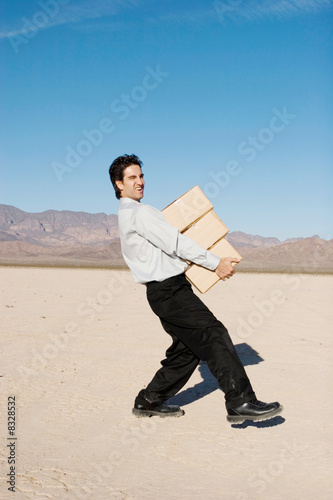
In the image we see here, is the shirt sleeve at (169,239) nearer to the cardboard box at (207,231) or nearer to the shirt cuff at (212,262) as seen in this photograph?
the shirt cuff at (212,262)

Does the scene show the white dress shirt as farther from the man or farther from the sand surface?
the sand surface

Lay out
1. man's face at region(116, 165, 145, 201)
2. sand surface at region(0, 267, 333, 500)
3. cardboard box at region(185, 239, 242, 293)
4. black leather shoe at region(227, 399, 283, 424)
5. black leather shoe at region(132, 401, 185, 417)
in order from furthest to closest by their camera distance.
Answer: black leather shoe at region(132, 401, 185, 417)
cardboard box at region(185, 239, 242, 293)
man's face at region(116, 165, 145, 201)
black leather shoe at region(227, 399, 283, 424)
sand surface at region(0, 267, 333, 500)

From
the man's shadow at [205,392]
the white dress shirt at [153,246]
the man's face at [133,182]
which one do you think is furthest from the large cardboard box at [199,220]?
the man's shadow at [205,392]

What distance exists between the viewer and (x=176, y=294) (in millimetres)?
4227

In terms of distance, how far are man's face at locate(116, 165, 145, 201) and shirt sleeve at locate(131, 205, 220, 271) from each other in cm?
29

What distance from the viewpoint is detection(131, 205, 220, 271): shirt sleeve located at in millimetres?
3953

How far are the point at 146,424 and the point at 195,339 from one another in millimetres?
1048

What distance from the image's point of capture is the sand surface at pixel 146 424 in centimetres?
349

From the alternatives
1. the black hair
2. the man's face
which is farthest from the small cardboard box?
the black hair

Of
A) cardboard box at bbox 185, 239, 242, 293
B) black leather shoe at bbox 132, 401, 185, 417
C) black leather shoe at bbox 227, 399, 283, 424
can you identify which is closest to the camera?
black leather shoe at bbox 227, 399, 283, 424

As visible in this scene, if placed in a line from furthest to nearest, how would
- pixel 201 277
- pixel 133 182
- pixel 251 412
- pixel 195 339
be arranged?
1. pixel 201 277
2. pixel 133 182
3. pixel 195 339
4. pixel 251 412

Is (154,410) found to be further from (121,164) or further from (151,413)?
(121,164)

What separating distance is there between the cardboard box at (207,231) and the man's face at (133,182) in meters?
0.59

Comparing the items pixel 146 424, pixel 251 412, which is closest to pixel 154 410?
pixel 146 424
